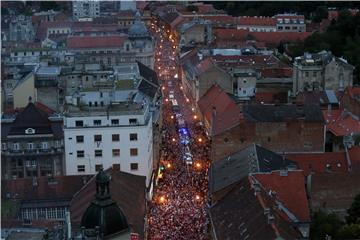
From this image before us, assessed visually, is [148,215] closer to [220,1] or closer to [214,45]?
[214,45]

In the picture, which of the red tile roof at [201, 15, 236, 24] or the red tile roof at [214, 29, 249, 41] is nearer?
the red tile roof at [214, 29, 249, 41]

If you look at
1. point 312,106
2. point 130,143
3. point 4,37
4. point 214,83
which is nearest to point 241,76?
point 214,83

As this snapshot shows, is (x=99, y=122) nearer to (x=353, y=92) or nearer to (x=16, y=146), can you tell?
(x=16, y=146)

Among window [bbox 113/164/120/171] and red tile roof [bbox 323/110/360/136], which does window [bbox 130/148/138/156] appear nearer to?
window [bbox 113/164/120/171]

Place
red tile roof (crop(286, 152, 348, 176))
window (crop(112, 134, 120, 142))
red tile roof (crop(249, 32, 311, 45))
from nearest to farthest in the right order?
red tile roof (crop(286, 152, 348, 176)) < window (crop(112, 134, 120, 142)) < red tile roof (crop(249, 32, 311, 45))

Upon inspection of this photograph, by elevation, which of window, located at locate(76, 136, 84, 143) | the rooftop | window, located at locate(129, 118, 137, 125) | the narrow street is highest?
the rooftop

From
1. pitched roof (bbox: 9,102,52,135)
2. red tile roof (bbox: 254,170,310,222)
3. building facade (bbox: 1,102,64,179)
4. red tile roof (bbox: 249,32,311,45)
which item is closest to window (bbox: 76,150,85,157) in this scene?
building facade (bbox: 1,102,64,179)
